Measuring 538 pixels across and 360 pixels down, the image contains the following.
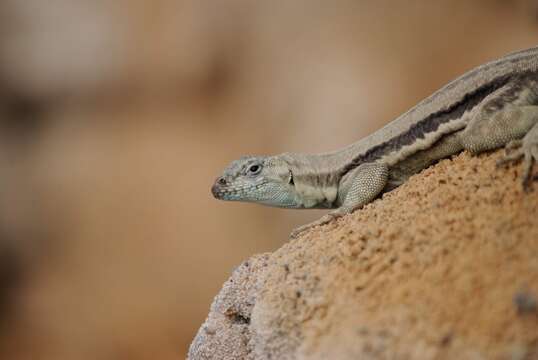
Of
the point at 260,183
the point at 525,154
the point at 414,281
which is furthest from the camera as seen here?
the point at 260,183

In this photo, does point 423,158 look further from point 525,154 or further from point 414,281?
point 414,281

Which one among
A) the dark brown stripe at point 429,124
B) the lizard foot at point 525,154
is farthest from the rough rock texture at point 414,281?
the dark brown stripe at point 429,124

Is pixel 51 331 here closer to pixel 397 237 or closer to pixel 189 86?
pixel 189 86

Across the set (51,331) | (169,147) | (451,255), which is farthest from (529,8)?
(51,331)

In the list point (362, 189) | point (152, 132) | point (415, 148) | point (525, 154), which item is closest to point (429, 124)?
point (415, 148)

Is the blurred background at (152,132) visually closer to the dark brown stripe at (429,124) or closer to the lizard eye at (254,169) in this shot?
the lizard eye at (254,169)
